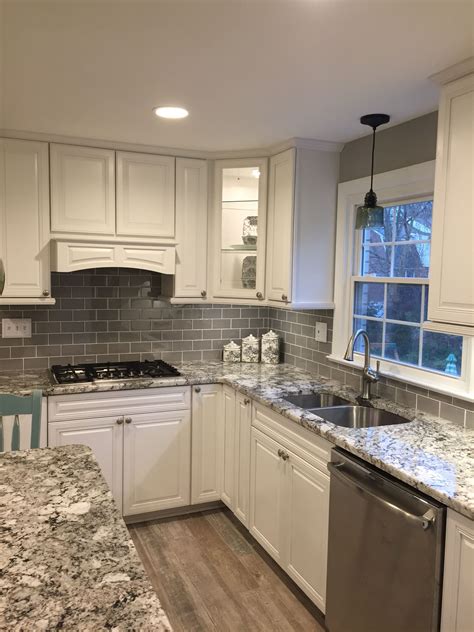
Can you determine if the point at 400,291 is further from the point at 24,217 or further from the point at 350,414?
the point at 24,217

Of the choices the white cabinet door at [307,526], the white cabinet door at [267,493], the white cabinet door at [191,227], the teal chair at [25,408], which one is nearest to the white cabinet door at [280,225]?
the white cabinet door at [191,227]

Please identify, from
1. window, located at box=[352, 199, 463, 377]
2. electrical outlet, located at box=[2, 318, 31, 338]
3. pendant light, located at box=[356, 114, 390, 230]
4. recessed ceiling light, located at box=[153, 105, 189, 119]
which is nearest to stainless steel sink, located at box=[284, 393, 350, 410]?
window, located at box=[352, 199, 463, 377]

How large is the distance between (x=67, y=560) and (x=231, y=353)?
2.63m

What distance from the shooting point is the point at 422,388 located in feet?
8.20

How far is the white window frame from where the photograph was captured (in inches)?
92.7

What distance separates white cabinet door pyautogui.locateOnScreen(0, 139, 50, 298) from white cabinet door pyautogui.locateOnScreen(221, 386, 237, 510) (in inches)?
49.8

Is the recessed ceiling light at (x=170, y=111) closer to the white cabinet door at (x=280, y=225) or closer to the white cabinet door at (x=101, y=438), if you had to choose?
the white cabinet door at (x=280, y=225)

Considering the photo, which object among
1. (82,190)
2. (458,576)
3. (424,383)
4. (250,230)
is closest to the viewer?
(458,576)

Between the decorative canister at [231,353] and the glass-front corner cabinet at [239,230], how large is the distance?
18.3 inches

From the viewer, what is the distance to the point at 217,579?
2670mm

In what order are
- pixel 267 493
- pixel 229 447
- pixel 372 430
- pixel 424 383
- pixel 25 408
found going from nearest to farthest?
pixel 25 408
pixel 372 430
pixel 424 383
pixel 267 493
pixel 229 447

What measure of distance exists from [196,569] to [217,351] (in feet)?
5.06

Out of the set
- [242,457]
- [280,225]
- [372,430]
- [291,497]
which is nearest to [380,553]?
→ [372,430]

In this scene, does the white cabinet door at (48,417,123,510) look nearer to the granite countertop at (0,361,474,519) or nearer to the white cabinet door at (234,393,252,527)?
the granite countertop at (0,361,474,519)
